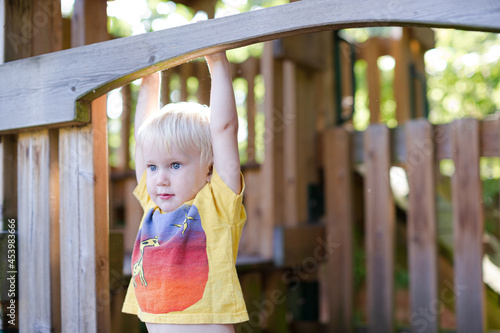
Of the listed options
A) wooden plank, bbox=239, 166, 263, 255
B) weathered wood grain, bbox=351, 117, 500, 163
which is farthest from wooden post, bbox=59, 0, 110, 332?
weathered wood grain, bbox=351, 117, 500, 163

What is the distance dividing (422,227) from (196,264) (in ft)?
6.48

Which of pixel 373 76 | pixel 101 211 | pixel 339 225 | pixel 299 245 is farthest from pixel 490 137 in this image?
pixel 101 211

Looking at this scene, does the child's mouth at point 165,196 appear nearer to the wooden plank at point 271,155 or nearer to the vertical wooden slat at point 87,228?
the vertical wooden slat at point 87,228

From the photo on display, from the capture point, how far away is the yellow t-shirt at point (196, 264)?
164 cm

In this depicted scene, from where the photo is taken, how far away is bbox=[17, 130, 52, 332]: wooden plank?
80.8 inches

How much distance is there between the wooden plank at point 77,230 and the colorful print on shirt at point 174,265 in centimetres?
32

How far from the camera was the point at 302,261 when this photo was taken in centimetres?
360

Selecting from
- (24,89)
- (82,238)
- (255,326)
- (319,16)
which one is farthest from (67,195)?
(255,326)

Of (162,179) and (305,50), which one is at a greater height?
(305,50)

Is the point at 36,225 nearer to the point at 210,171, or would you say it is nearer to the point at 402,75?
the point at 210,171

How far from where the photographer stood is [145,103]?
1.99 meters

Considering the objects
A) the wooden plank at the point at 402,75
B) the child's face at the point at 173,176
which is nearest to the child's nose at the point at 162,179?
the child's face at the point at 173,176

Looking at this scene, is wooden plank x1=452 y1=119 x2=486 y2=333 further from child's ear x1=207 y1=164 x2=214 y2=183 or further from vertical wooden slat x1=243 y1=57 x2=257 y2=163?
child's ear x1=207 y1=164 x2=214 y2=183

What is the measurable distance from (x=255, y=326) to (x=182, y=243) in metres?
1.77
